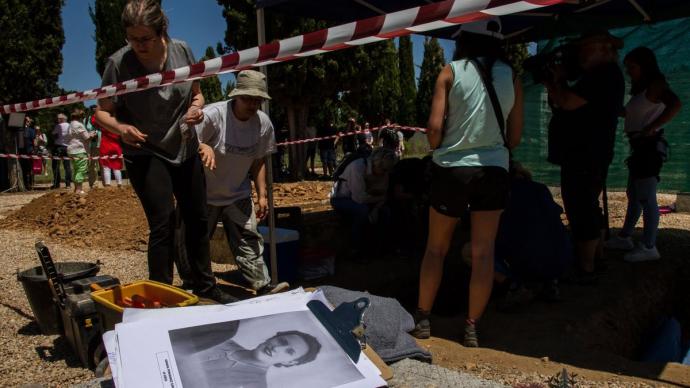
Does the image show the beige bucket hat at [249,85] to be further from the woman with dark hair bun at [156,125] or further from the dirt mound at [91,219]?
the dirt mound at [91,219]

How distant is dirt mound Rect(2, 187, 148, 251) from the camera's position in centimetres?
666

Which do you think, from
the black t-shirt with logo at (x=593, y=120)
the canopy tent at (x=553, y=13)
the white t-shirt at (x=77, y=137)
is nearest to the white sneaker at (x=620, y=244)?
the black t-shirt with logo at (x=593, y=120)

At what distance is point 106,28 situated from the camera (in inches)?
889

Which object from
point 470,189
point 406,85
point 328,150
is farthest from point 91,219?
point 406,85

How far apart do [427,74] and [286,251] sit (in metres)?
29.1

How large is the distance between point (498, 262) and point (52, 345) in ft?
9.14

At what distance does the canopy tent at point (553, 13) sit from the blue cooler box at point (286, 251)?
190 cm

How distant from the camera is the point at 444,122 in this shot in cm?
277

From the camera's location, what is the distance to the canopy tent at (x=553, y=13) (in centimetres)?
526

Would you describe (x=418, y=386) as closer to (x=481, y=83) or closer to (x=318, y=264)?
(x=481, y=83)

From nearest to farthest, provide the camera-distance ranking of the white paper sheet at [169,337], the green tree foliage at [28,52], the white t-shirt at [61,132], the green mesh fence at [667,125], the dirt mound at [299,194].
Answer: the white paper sheet at [169,337] → the green mesh fence at [667,125] → the dirt mound at [299,194] → the white t-shirt at [61,132] → the green tree foliage at [28,52]

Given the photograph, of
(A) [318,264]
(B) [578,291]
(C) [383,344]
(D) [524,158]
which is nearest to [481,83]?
(C) [383,344]

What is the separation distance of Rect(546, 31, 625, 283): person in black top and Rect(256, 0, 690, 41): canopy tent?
4.04 feet

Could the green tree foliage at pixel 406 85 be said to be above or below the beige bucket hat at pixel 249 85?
above
